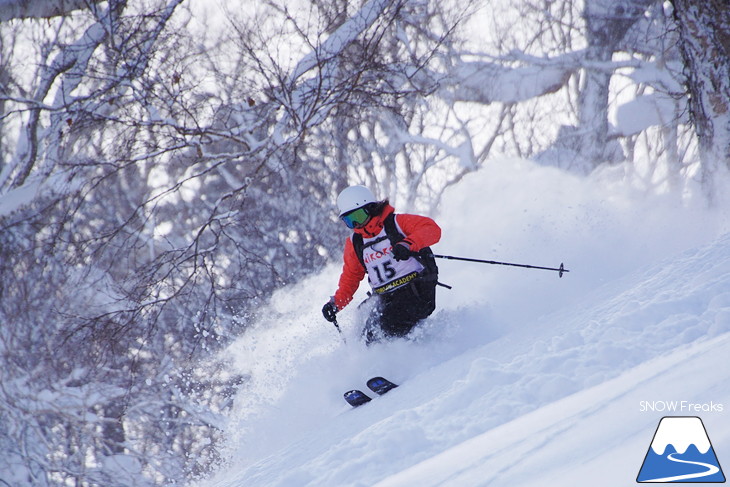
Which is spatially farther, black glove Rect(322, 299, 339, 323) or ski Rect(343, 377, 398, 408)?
black glove Rect(322, 299, 339, 323)

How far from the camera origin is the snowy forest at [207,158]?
321 inches

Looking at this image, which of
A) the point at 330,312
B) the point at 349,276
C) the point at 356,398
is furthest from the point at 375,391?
the point at 349,276

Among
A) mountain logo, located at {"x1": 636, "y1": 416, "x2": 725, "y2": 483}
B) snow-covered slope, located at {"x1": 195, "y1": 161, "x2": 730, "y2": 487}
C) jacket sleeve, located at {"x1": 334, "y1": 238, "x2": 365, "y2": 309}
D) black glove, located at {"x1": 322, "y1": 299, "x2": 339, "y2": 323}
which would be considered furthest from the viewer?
jacket sleeve, located at {"x1": 334, "y1": 238, "x2": 365, "y2": 309}

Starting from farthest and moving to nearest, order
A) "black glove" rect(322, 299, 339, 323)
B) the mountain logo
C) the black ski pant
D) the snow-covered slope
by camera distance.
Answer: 1. "black glove" rect(322, 299, 339, 323)
2. the black ski pant
3. the snow-covered slope
4. the mountain logo

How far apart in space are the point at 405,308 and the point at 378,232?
77 centimetres

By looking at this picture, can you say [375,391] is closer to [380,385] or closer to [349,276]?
[380,385]

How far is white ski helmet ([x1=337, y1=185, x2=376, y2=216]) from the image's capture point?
5926 mm

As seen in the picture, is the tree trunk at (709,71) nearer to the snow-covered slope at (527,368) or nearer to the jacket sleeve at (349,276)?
the snow-covered slope at (527,368)

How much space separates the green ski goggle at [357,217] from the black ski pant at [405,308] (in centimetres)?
75

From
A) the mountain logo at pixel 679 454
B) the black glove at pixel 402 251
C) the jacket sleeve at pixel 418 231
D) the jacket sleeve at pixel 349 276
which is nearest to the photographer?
the mountain logo at pixel 679 454

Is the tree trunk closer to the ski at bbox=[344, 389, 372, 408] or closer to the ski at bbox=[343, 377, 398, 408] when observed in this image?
the ski at bbox=[343, 377, 398, 408]

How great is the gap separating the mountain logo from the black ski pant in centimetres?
392

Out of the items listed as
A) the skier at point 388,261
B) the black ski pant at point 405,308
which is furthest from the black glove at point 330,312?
the black ski pant at point 405,308

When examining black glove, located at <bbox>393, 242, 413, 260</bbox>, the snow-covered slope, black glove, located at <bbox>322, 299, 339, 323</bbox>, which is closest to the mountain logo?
the snow-covered slope
